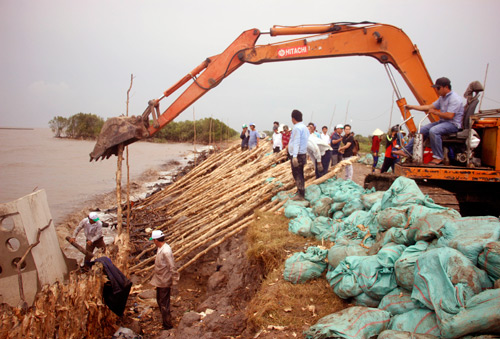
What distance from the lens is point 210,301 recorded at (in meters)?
4.83

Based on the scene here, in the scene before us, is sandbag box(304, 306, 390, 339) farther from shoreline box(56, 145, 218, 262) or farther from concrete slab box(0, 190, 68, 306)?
shoreline box(56, 145, 218, 262)

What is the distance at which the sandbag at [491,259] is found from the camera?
2.42 meters

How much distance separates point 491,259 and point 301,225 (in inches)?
123

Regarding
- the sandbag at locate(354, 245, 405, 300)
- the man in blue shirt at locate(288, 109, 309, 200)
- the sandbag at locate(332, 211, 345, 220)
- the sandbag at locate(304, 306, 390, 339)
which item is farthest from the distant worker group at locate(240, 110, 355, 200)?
the sandbag at locate(304, 306, 390, 339)

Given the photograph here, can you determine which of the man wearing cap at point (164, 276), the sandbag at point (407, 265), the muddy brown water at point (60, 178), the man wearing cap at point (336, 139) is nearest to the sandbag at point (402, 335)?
the sandbag at point (407, 265)

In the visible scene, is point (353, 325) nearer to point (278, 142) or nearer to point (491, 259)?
point (491, 259)

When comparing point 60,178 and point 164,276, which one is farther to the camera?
point 60,178

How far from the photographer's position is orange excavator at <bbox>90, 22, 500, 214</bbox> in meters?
5.16

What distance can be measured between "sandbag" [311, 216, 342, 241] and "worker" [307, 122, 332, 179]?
2104mm

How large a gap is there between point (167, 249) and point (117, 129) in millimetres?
2590

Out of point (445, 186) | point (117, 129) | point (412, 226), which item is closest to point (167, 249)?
point (117, 129)

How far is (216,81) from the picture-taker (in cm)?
655

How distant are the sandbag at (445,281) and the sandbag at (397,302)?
194 millimetres

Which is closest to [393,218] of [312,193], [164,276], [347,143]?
[312,193]
